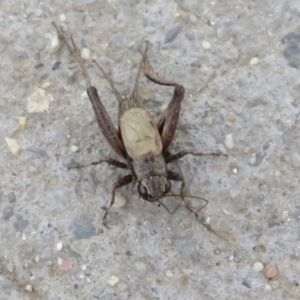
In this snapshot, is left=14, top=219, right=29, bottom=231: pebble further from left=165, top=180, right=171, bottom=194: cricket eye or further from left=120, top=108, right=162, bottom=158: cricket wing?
left=165, top=180, right=171, bottom=194: cricket eye

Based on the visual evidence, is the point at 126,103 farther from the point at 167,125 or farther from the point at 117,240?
the point at 117,240

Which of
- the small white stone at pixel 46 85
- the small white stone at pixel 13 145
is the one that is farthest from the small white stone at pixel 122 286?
the small white stone at pixel 46 85

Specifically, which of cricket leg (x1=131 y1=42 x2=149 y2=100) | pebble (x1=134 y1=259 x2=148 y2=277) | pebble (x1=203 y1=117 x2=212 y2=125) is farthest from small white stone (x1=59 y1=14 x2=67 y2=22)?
pebble (x1=134 y1=259 x2=148 y2=277)

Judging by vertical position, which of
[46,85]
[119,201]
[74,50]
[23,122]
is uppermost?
[74,50]

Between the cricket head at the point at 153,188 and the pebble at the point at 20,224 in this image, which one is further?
the pebble at the point at 20,224

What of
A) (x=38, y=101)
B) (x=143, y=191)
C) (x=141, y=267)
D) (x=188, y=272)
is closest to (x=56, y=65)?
(x=38, y=101)

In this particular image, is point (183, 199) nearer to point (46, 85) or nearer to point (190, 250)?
point (190, 250)

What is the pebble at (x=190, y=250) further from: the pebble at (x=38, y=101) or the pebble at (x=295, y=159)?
the pebble at (x=38, y=101)
